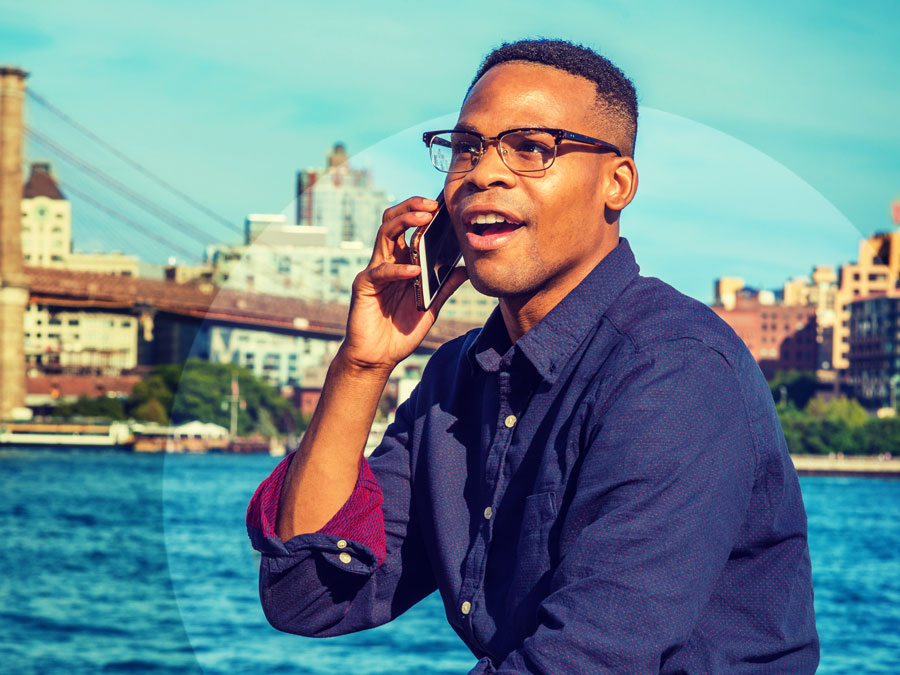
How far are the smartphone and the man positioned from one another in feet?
0.04

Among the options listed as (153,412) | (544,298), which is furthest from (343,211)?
(153,412)

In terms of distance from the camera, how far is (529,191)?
1.00m

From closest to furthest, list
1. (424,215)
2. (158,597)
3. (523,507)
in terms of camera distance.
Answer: (523,507) → (424,215) → (158,597)

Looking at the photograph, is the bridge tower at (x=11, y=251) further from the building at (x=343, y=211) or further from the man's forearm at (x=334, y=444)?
the man's forearm at (x=334, y=444)

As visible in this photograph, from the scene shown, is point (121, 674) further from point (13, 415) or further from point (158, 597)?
point (13, 415)

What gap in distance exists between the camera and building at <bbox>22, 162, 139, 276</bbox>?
3259 centimetres

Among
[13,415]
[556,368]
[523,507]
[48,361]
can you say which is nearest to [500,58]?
[556,368]

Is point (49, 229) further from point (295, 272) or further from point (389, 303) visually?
point (389, 303)

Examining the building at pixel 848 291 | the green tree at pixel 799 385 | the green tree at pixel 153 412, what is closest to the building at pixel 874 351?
the building at pixel 848 291

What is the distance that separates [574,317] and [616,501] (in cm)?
21

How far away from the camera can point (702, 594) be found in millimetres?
844

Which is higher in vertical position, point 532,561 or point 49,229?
point 49,229

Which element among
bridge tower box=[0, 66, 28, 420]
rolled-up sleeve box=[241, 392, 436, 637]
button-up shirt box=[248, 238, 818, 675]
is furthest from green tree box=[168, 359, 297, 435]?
button-up shirt box=[248, 238, 818, 675]

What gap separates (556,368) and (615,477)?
158 mm
